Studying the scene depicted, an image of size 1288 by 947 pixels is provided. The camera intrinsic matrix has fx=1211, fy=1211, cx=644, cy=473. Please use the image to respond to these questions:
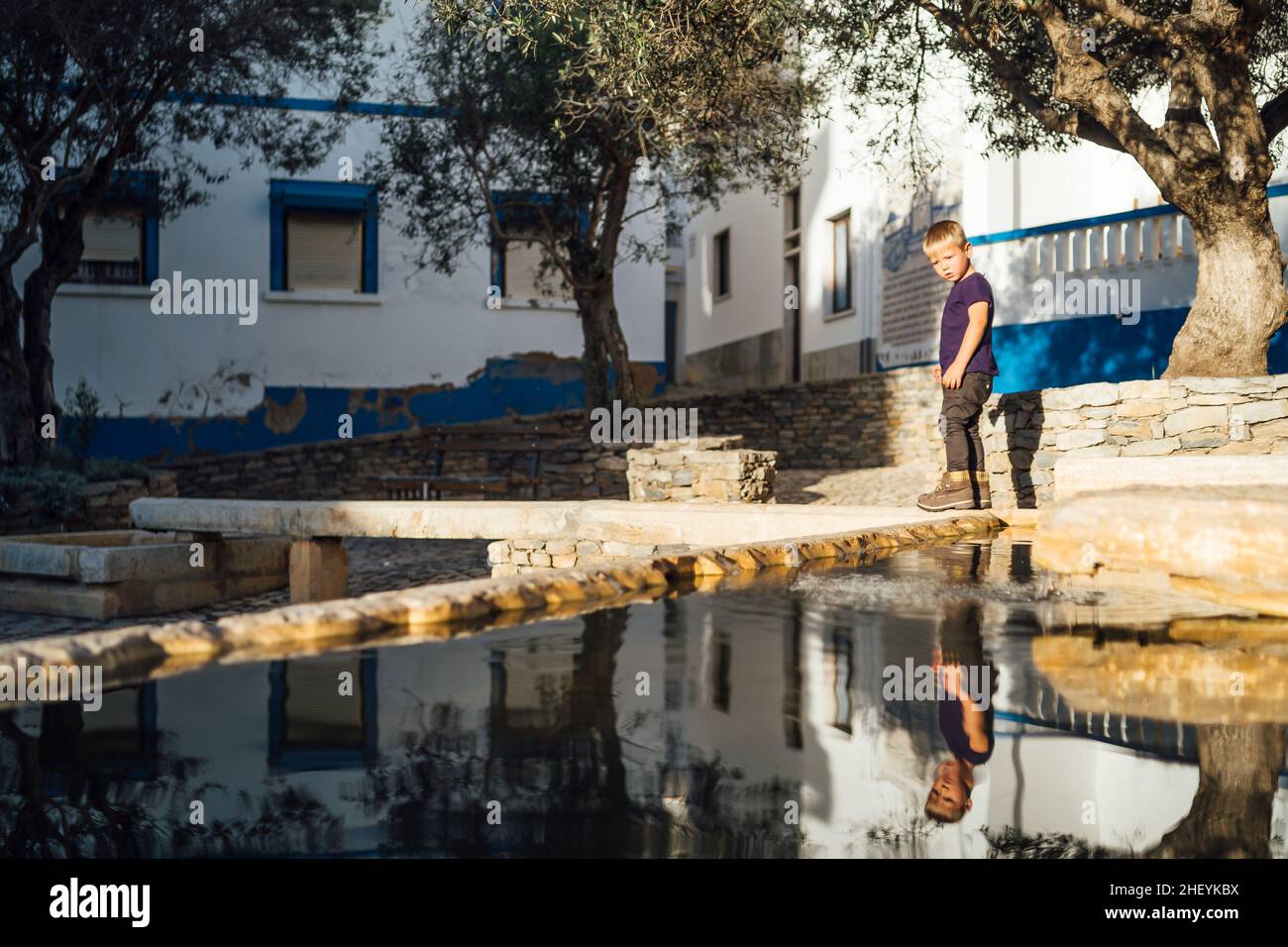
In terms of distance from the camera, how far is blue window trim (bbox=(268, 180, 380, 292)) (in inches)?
666

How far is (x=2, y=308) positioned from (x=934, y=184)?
36.3 ft

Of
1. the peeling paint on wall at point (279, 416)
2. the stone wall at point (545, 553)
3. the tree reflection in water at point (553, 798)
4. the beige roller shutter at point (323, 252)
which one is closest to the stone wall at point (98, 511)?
the peeling paint on wall at point (279, 416)

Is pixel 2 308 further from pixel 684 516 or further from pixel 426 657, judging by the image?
pixel 426 657

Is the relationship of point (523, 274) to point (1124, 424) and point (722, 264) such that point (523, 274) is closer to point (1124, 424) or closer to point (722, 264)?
point (722, 264)

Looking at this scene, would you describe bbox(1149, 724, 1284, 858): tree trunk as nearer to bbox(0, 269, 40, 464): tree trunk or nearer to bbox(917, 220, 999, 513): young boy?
bbox(917, 220, 999, 513): young boy

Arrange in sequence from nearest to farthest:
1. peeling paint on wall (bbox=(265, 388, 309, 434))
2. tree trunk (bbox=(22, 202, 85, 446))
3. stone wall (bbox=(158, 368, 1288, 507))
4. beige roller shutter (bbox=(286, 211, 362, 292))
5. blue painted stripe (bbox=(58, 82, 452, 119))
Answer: tree trunk (bbox=(22, 202, 85, 446)), blue painted stripe (bbox=(58, 82, 452, 119)), stone wall (bbox=(158, 368, 1288, 507)), peeling paint on wall (bbox=(265, 388, 309, 434)), beige roller shutter (bbox=(286, 211, 362, 292))

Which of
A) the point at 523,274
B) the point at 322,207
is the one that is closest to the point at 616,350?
the point at 523,274

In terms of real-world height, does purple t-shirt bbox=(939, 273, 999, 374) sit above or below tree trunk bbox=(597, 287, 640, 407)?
below

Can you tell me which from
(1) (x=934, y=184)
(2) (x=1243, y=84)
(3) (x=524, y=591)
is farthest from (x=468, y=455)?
(3) (x=524, y=591)

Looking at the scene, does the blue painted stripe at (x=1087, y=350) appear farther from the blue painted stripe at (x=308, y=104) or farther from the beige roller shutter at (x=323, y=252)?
the beige roller shutter at (x=323, y=252)

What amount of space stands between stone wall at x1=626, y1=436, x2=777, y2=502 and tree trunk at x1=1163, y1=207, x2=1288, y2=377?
3.49 meters

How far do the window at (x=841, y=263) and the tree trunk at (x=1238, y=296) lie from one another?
10.8 m

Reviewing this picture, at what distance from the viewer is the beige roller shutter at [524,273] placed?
17.6 meters

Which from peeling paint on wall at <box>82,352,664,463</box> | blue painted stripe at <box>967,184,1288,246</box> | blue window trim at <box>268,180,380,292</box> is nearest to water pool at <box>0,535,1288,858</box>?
blue painted stripe at <box>967,184,1288,246</box>
